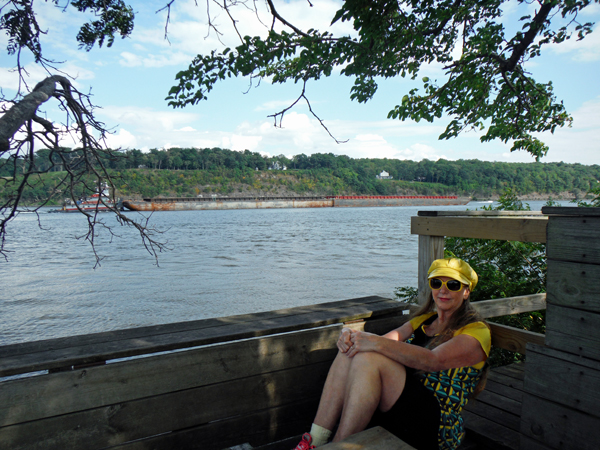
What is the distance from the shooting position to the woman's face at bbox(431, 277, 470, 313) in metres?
2.22

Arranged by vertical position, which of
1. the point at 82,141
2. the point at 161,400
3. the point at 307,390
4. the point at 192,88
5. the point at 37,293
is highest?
the point at 192,88

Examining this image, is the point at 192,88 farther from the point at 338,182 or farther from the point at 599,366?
the point at 338,182

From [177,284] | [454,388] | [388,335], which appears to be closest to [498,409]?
[454,388]

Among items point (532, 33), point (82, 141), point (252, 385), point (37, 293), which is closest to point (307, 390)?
point (252, 385)

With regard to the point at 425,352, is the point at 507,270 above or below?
below

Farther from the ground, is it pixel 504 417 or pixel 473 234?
pixel 473 234

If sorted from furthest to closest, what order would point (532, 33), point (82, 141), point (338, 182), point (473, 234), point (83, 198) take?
point (338, 182)
point (532, 33)
point (83, 198)
point (82, 141)
point (473, 234)

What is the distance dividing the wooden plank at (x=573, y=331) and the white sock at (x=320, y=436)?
1058 mm

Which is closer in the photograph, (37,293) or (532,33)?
(532,33)

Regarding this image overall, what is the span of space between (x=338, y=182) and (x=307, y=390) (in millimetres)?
126327

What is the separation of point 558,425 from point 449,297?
0.71 meters

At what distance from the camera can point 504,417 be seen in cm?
251

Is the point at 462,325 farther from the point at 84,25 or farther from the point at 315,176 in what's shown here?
the point at 315,176

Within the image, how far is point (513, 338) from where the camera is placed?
2.25 m
